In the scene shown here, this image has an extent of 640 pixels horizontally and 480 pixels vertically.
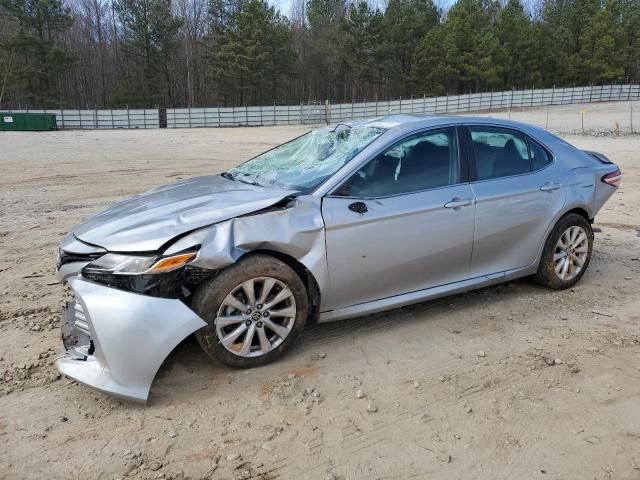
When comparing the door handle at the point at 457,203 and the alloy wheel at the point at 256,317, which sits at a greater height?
the door handle at the point at 457,203

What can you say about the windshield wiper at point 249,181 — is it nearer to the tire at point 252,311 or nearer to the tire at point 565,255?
the tire at point 252,311

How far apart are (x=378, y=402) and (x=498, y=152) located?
2.35 m

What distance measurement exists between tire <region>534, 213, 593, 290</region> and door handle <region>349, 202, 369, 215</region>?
6.22ft

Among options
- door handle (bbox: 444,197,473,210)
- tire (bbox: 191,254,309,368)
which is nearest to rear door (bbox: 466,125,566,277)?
door handle (bbox: 444,197,473,210)

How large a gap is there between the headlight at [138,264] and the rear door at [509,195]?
2228 millimetres

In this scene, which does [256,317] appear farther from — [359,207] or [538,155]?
[538,155]

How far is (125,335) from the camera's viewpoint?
2.98 m

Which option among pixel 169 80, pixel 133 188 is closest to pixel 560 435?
pixel 133 188

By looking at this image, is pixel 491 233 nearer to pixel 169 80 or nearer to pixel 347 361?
pixel 347 361

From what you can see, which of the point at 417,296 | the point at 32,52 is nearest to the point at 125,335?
the point at 417,296

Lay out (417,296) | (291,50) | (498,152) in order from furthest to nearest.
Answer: (291,50) < (498,152) < (417,296)

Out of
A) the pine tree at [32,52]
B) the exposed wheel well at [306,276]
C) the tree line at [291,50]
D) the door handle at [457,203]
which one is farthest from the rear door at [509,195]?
the pine tree at [32,52]

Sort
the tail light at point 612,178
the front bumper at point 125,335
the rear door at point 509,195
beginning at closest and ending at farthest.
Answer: the front bumper at point 125,335 → the rear door at point 509,195 → the tail light at point 612,178

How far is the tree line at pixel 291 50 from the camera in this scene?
57.5 m
